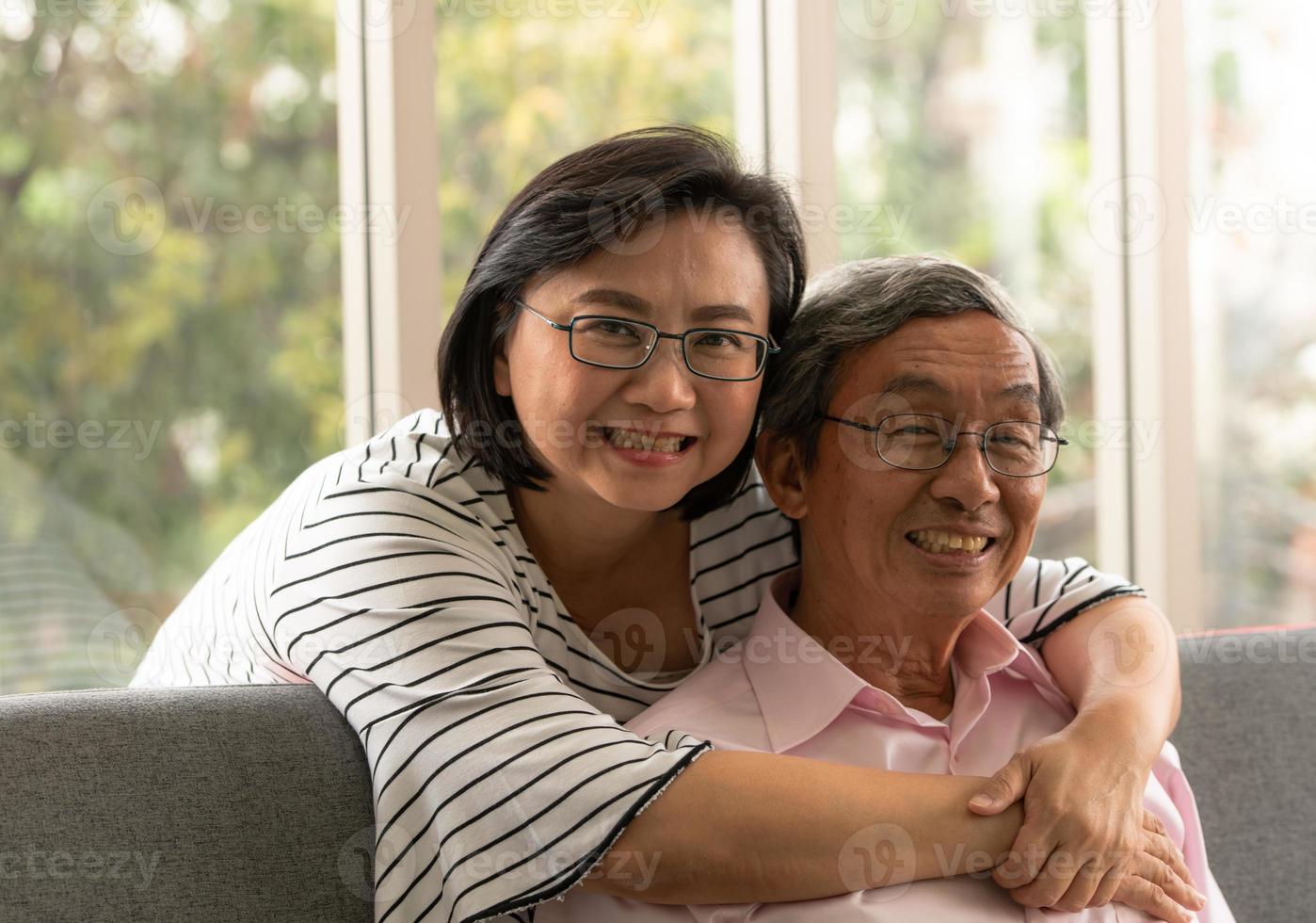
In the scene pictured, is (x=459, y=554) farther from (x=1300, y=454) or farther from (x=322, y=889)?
(x=1300, y=454)

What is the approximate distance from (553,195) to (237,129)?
4.26 ft

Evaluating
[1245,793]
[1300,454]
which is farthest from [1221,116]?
[1245,793]

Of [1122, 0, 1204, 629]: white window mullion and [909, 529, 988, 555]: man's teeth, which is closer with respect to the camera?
[909, 529, 988, 555]: man's teeth

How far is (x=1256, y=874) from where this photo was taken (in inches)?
69.3

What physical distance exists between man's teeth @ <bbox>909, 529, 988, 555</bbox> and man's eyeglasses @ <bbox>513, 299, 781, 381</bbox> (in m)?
0.29

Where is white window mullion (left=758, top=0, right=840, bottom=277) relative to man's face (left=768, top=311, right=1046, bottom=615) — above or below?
above

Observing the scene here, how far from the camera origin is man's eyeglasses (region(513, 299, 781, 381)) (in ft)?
4.54

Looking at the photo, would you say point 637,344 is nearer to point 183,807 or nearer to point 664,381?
point 664,381

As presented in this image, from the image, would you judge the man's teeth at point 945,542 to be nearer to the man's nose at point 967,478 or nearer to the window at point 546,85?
the man's nose at point 967,478

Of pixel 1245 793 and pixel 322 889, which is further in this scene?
pixel 1245 793

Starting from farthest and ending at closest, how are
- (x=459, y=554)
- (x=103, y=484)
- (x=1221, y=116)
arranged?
(x=1221, y=116), (x=103, y=484), (x=459, y=554)

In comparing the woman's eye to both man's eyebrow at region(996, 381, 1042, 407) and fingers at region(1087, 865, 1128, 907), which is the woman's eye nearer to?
man's eyebrow at region(996, 381, 1042, 407)

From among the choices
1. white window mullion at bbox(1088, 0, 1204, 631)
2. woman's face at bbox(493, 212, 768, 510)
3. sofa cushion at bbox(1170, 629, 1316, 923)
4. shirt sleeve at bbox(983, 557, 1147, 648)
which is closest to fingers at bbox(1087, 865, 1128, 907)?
shirt sleeve at bbox(983, 557, 1147, 648)

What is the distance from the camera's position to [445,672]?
125 cm
